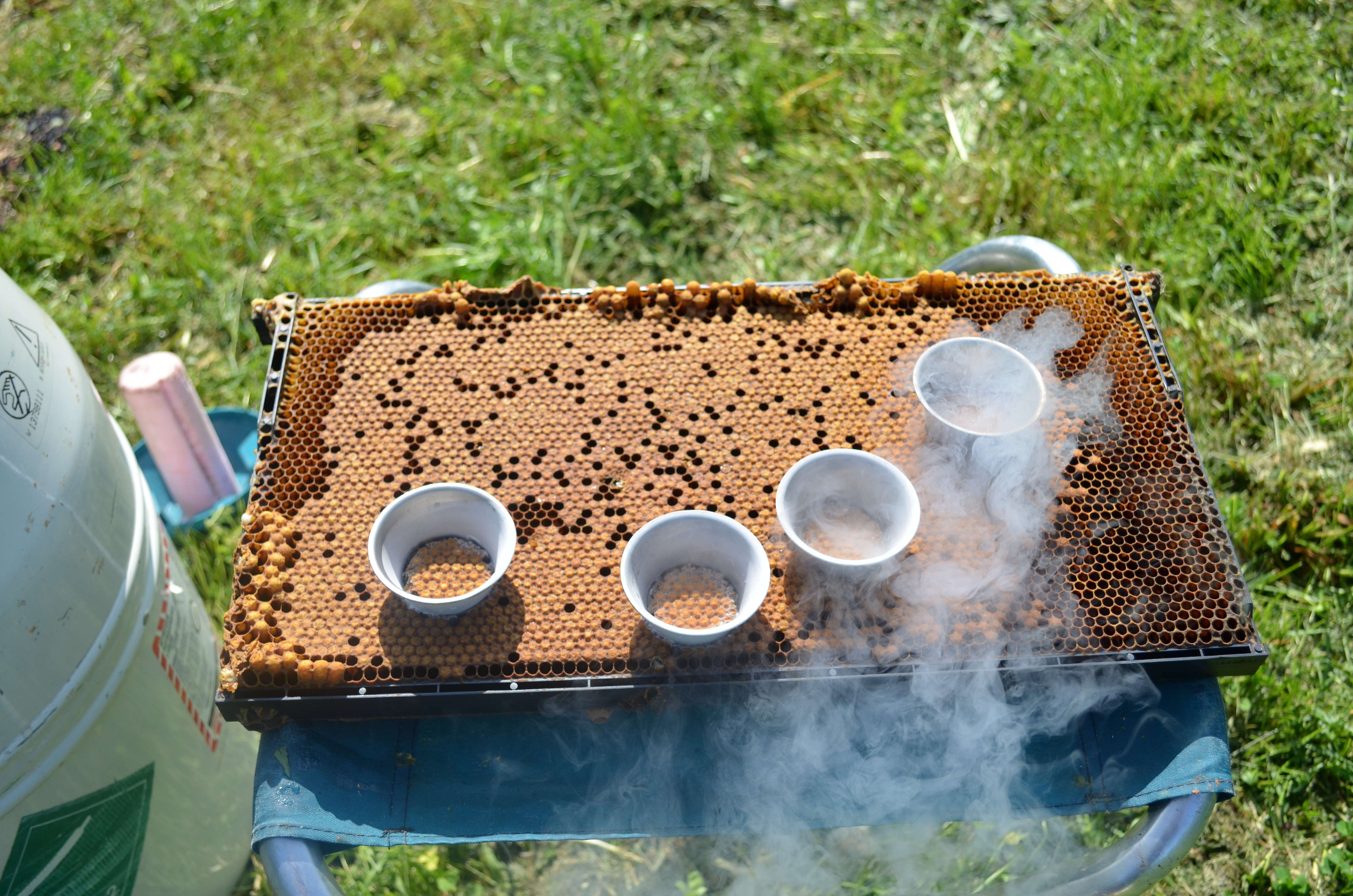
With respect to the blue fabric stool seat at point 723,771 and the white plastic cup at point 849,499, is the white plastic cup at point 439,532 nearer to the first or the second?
the blue fabric stool seat at point 723,771

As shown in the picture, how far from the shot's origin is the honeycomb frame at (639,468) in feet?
7.98

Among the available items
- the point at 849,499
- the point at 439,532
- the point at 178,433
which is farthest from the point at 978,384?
the point at 178,433

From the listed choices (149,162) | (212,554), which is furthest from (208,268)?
(212,554)

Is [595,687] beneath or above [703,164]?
above

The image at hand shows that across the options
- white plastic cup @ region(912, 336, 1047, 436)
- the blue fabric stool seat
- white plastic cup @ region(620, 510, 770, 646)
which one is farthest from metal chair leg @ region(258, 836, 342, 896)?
white plastic cup @ region(912, 336, 1047, 436)

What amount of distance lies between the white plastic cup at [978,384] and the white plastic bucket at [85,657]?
231cm

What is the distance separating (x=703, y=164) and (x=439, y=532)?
3.62 m

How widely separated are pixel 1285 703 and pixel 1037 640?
2047mm

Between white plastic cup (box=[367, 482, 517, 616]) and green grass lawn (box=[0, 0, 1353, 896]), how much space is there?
2.22m

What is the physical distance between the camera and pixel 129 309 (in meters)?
5.09

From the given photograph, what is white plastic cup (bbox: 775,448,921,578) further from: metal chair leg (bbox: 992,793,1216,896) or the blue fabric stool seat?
metal chair leg (bbox: 992,793,1216,896)

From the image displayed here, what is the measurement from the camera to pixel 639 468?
275cm

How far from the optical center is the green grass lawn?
191 inches

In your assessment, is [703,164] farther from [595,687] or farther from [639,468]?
[595,687]
